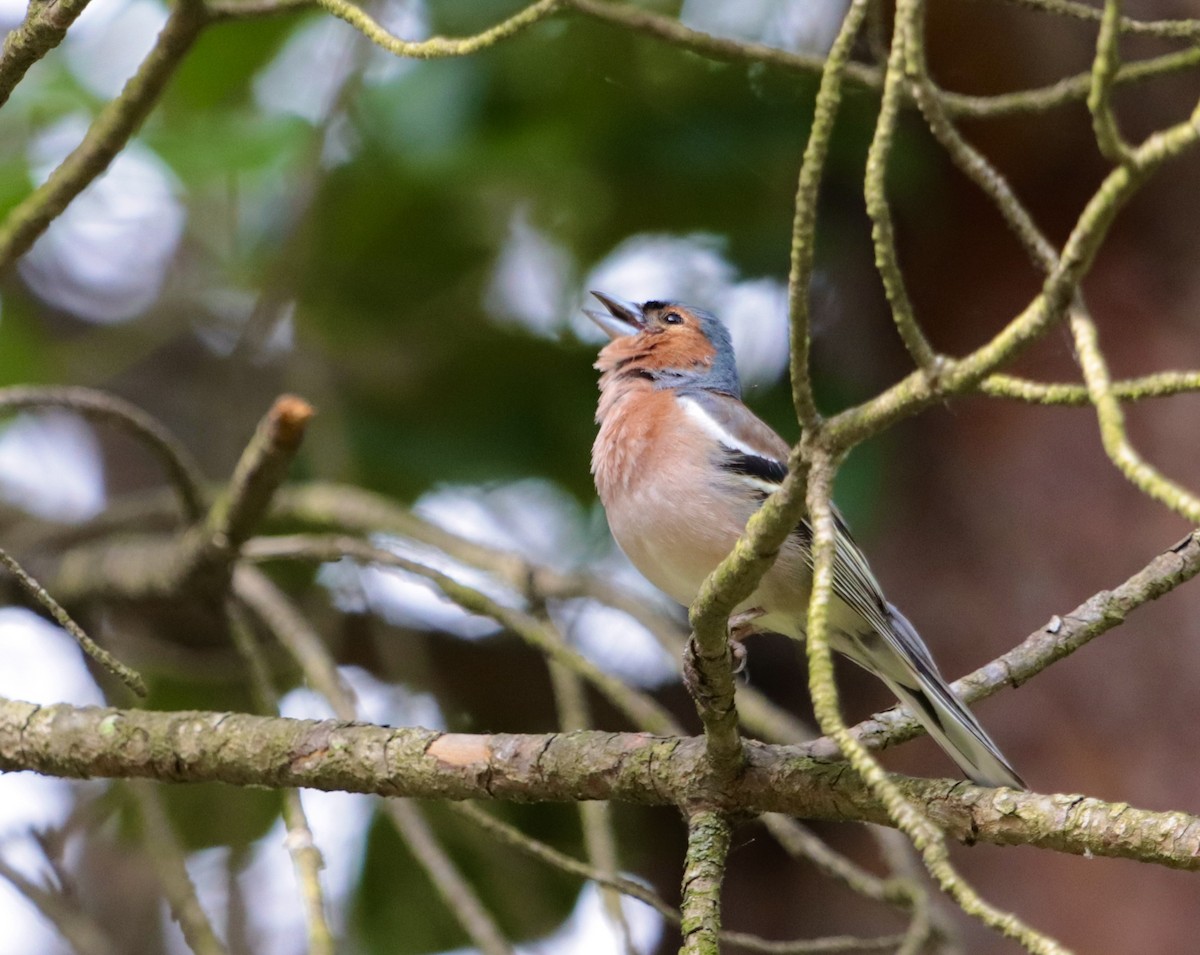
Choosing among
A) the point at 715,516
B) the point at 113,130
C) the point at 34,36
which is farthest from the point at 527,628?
the point at 34,36

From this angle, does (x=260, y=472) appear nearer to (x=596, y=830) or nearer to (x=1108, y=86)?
(x=596, y=830)

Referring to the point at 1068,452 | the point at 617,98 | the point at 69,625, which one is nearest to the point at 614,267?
the point at 617,98

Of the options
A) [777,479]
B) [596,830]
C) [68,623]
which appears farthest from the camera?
[777,479]

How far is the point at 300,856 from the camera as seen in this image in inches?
130

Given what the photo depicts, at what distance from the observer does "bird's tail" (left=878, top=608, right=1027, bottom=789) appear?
310 centimetres

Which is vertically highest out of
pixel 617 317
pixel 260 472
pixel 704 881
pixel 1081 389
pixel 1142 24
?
pixel 617 317

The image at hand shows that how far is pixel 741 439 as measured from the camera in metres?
4.44

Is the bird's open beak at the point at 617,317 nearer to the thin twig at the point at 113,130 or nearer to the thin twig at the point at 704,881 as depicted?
the thin twig at the point at 113,130

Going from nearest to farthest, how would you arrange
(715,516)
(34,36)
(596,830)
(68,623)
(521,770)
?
Answer: 1. (68,623)
2. (34,36)
3. (521,770)
4. (596,830)
5. (715,516)

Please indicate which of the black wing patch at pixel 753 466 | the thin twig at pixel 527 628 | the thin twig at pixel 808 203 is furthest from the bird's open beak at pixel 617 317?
the thin twig at pixel 808 203

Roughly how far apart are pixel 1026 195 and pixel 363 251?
2.85 m

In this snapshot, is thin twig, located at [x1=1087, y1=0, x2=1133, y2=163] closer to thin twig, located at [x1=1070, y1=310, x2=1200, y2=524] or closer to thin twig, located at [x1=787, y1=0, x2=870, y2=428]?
thin twig, located at [x1=1070, y1=310, x2=1200, y2=524]

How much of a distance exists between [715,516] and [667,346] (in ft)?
3.94

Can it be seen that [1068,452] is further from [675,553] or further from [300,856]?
[300,856]
